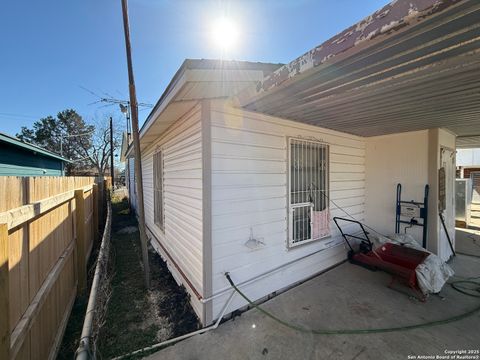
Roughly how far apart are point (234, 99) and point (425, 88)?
192 cm

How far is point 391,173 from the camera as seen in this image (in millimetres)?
4438

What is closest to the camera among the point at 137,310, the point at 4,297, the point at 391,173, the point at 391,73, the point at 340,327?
the point at 4,297

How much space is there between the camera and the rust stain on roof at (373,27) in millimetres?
1053

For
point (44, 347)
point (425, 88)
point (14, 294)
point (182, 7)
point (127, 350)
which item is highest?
point (182, 7)

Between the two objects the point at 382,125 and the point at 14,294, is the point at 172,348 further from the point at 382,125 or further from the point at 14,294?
the point at 382,125

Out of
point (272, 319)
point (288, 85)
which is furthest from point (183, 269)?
point (288, 85)

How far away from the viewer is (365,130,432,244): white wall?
407cm

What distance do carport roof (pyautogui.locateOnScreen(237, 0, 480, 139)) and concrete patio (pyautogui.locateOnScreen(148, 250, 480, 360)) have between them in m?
2.60

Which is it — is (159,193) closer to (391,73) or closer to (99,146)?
(391,73)

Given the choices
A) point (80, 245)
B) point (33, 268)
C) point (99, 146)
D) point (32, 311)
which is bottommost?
point (80, 245)

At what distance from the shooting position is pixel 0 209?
1.30 metres

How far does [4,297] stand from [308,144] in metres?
3.69

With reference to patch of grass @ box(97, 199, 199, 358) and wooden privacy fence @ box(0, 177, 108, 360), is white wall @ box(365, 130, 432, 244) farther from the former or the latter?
wooden privacy fence @ box(0, 177, 108, 360)

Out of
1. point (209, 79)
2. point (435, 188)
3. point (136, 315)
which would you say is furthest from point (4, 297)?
point (435, 188)
